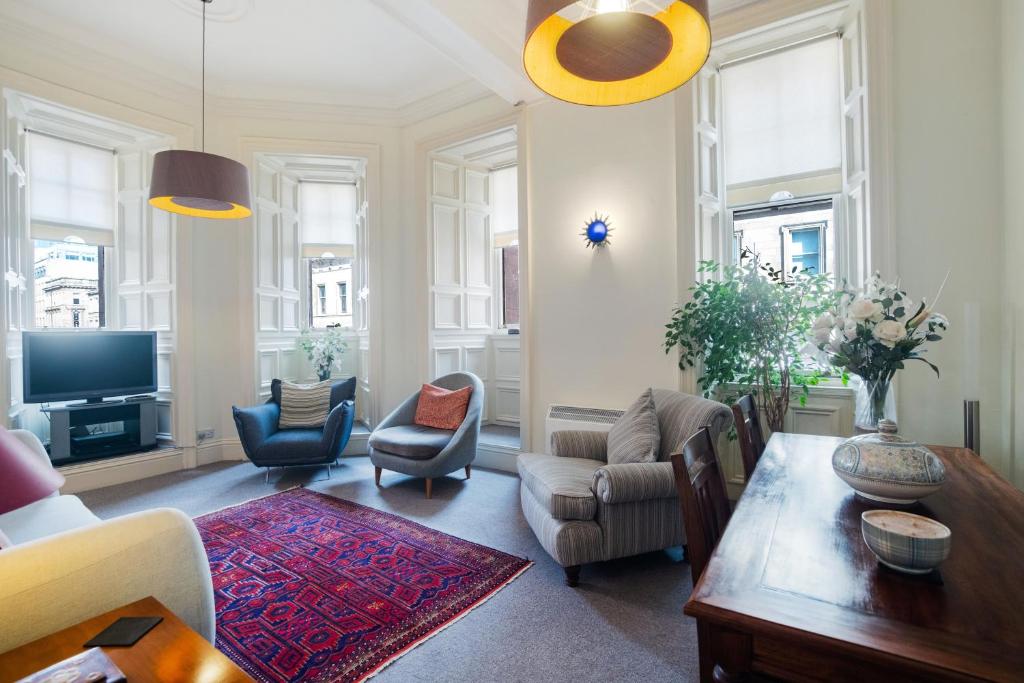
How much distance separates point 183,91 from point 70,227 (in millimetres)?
1599

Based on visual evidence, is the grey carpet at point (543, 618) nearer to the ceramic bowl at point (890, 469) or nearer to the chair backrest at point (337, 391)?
the ceramic bowl at point (890, 469)

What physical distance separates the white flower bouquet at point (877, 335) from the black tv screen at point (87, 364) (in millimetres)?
5192

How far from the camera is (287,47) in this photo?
403 centimetres

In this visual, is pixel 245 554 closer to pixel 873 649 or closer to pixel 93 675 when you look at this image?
pixel 93 675

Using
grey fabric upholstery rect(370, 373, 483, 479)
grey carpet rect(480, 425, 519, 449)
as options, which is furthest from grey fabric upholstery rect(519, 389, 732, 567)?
grey carpet rect(480, 425, 519, 449)

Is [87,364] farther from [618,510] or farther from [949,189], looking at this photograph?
[949,189]

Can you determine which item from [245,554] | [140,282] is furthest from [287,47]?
[245,554]

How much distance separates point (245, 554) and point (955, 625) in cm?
302

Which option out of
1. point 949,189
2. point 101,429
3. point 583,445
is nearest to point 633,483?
point 583,445

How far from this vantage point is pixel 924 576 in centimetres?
97

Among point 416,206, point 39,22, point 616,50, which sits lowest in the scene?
point 616,50

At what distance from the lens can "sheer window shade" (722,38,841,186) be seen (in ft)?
10.5

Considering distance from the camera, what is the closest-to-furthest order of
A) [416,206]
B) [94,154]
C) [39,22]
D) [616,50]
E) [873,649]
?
[873,649] → [616,50] → [39,22] → [94,154] → [416,206]

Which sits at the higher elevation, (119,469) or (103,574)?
(103,574)
